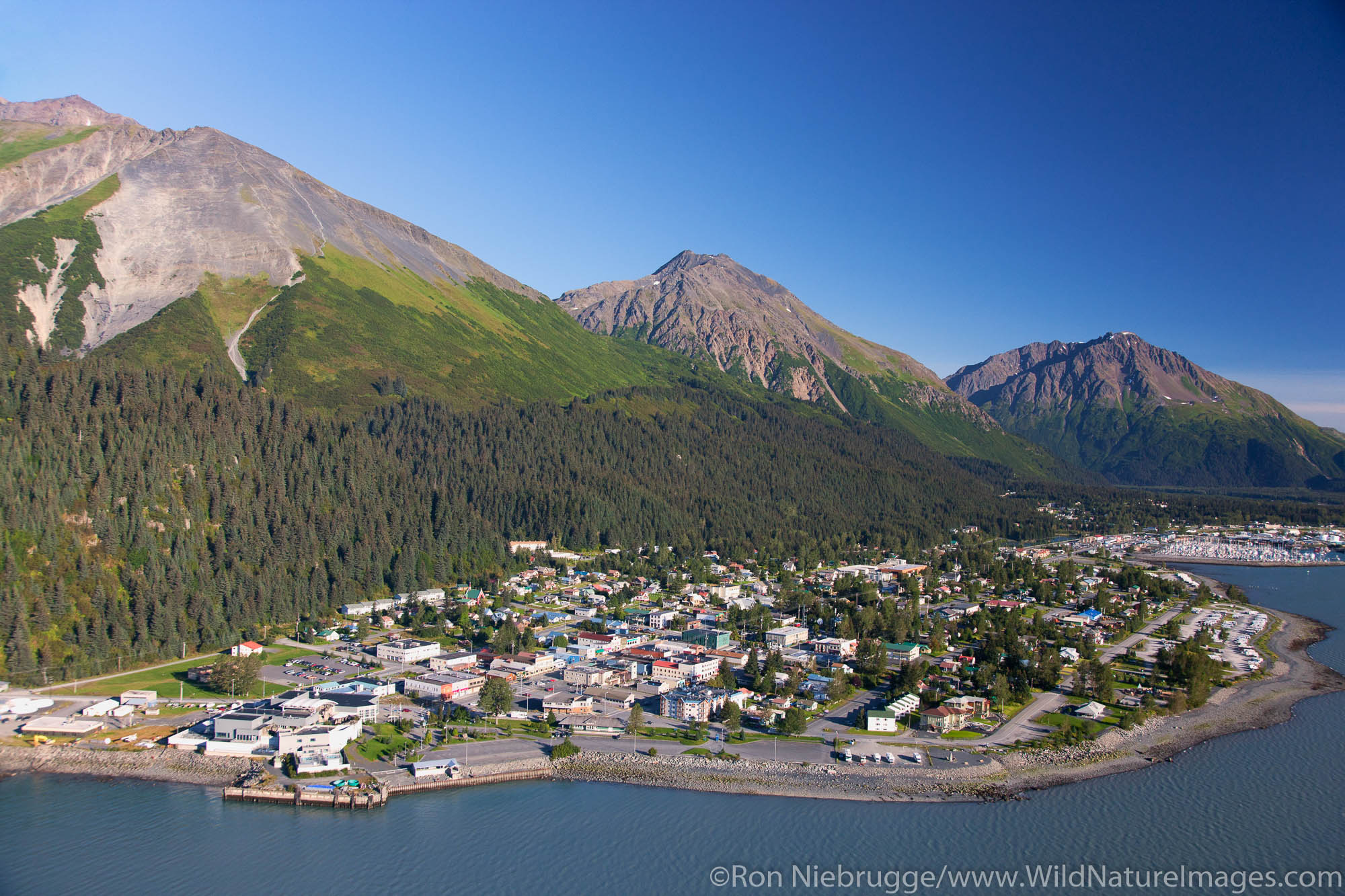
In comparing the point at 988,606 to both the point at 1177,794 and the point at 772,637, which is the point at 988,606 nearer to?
the point at 772,637

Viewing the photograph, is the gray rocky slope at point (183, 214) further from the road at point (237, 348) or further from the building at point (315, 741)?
the building at point (315, 741)

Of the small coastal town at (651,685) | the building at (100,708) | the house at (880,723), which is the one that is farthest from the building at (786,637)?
the building at (100,708)

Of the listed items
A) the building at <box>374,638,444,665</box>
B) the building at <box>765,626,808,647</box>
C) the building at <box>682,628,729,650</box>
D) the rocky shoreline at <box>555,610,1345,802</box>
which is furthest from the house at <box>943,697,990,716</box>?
the building at <box>374,638,444,665</box>

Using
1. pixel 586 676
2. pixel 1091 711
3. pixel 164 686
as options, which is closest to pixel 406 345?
pixel 164 686

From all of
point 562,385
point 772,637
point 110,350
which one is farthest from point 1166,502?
point 110,350

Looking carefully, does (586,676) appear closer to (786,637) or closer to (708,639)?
(708,639)

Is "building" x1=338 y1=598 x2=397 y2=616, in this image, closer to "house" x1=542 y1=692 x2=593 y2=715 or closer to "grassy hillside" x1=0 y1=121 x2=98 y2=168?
"house" x1=542 y1=692 x2=593 y2=715
